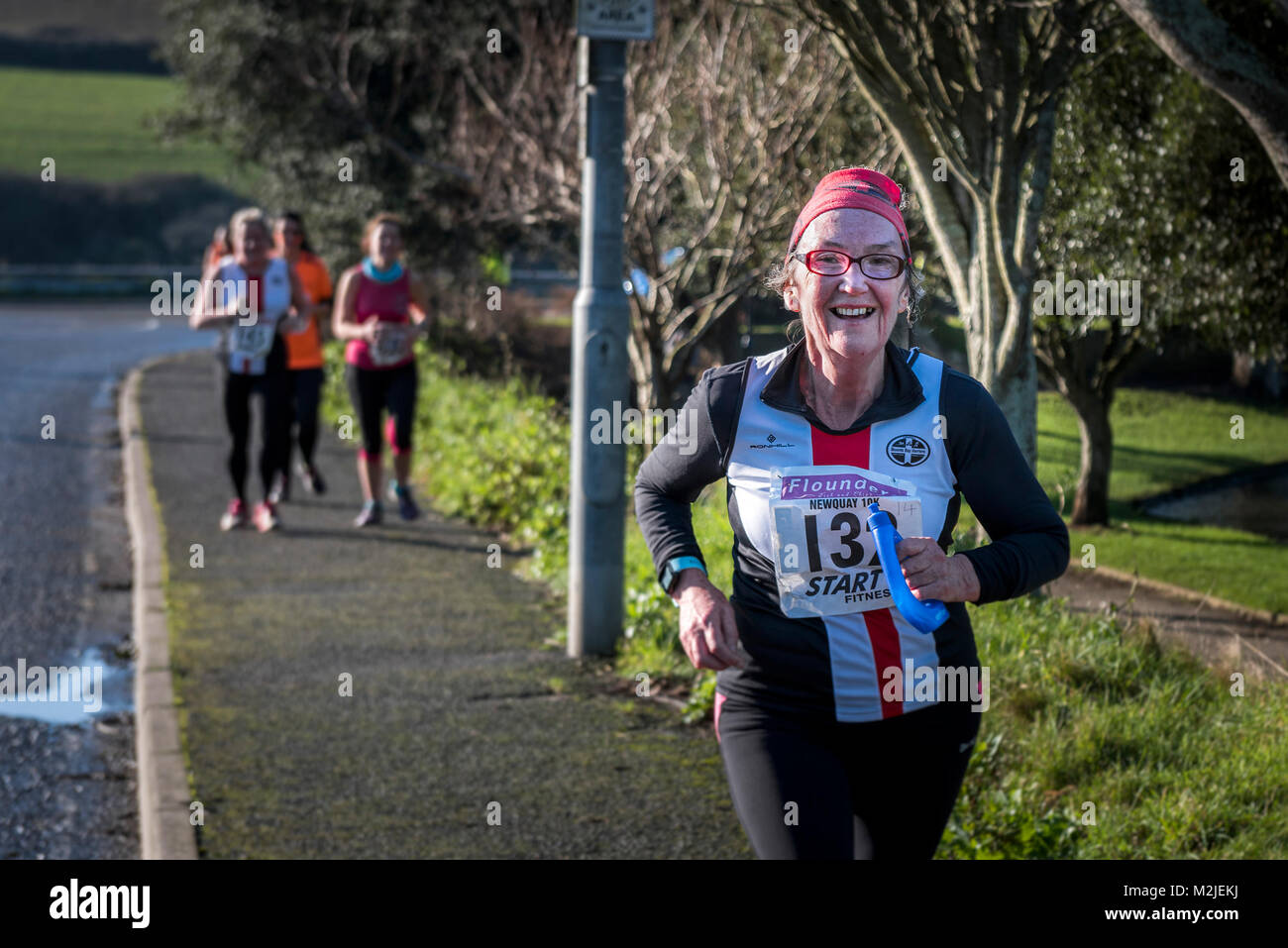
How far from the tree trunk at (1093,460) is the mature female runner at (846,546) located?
7371 mm

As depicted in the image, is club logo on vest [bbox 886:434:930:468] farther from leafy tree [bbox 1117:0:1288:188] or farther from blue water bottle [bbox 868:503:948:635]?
leafy tree [bbox 1117:0:1288:188]

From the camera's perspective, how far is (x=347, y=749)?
638 centimetres

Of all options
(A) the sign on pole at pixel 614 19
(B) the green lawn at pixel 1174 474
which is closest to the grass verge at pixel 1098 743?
(B) the green lawn at pixel 1174 474

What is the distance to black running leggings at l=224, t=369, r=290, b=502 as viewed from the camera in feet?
34.3

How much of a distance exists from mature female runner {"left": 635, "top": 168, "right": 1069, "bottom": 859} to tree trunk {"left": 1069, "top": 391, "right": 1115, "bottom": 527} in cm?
737

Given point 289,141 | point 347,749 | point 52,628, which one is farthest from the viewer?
point 289,141

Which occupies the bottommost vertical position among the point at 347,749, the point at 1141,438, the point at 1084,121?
the point at 347,749

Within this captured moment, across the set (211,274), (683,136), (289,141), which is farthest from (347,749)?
(289,141)

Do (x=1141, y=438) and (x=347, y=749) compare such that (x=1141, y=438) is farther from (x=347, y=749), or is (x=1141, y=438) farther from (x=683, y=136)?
(x=347, y=749)

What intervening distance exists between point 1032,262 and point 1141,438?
5.71 metres

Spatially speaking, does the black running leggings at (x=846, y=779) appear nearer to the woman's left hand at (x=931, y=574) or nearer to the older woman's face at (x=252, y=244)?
the woman's left hand at (x=931, y=574)

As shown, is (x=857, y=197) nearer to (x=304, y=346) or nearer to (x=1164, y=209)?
(x=1164, y=209)

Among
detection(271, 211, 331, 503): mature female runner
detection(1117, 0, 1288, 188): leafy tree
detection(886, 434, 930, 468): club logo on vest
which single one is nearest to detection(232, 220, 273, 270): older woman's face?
detection(271, 211, 331, 503): mature female runner
